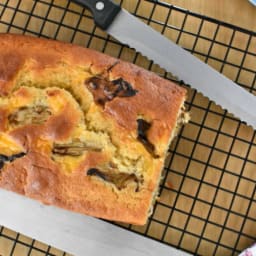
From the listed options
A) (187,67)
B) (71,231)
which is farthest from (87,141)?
(187,67)

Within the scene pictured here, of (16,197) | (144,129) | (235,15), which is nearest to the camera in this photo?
(144,129)

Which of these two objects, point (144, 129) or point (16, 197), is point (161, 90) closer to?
point (144, 129)

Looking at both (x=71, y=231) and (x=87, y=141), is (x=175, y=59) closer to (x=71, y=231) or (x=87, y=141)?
(x=87, y=141)

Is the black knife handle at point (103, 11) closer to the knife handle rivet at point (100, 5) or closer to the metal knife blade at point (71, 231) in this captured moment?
the knife handle rivet at point (100, 5)

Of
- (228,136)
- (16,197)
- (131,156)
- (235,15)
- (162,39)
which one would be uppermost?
(235,15)

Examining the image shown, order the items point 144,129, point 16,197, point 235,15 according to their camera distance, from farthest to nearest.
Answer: point 235,15, point 16,197, point 144,129

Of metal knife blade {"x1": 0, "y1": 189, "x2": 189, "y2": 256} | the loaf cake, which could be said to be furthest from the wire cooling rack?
the loaf cake

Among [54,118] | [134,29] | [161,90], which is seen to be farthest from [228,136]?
[54,118]
